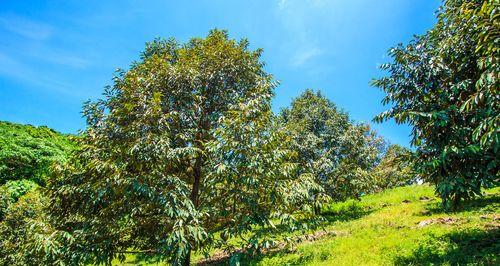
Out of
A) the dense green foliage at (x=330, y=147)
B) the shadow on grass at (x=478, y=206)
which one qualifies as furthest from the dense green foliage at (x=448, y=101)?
the dense green foliage at (x=330, y=147)

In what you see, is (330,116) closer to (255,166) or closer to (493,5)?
(255,166)

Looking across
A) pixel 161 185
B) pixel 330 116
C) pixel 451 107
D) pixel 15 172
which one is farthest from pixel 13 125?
pixel 451 107

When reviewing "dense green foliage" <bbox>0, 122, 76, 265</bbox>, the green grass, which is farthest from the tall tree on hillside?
the green grass

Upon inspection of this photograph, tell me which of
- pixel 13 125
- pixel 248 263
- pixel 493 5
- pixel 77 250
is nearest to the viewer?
pixel 493 5

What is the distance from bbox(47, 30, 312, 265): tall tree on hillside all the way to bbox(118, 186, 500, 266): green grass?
2.95 metres

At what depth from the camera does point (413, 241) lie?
509 inches

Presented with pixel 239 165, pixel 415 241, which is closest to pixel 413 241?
pixel 415 241

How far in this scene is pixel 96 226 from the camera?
12.1 metres

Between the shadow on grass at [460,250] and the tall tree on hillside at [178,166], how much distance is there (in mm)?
4557

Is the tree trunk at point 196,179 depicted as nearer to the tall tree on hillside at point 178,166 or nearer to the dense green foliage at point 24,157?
the tall tree on hillside at point 178,166

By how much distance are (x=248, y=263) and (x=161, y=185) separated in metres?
6.47

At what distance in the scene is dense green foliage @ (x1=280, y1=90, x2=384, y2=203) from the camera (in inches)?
1016

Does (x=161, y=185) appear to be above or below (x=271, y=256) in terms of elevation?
above

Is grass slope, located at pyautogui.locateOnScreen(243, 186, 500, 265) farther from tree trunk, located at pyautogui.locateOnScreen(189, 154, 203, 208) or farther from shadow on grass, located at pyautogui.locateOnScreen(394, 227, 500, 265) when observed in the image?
tree trunk, located at pyautogui.locateOnScreen(189, 154, 203, 208)
